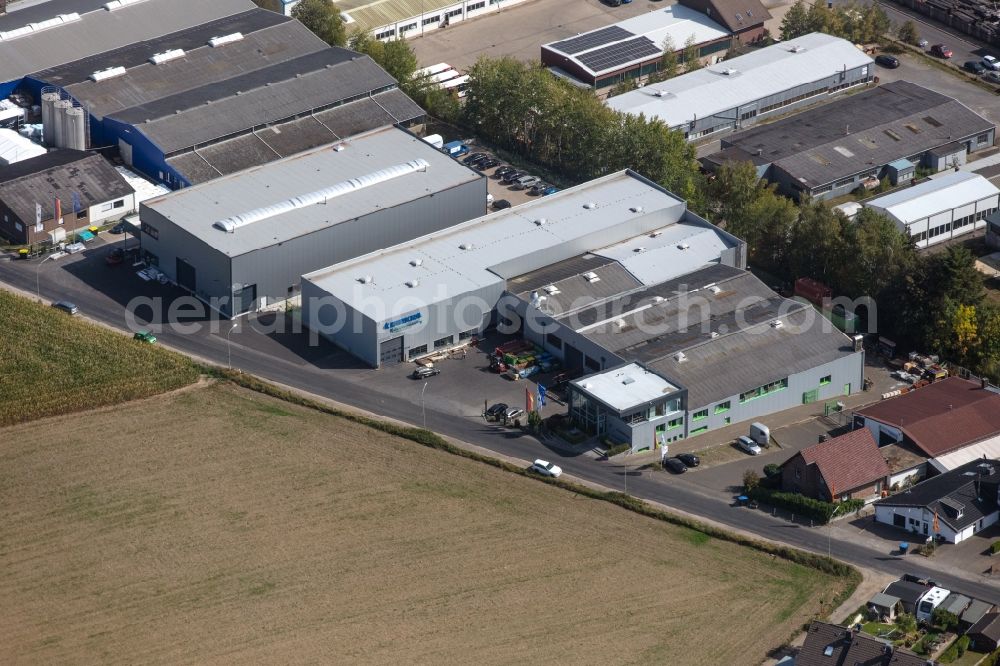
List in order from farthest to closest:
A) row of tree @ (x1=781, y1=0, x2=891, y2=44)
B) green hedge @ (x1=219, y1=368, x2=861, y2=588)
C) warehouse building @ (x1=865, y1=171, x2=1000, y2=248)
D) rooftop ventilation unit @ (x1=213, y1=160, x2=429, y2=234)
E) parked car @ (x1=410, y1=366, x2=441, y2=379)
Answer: row of tree @ (x1=781, y1=0, x2=891, y2=44) → warehouse building @ (x1=865, y1=171, x2=1000, y2=248) → rooftop ventilation unit @ (x1=213, y1=160, x2=429, y2=234) → parked car @ (x1=410, y1=366, x2=441, y2=379) → green hedge @ (x1=219, y1=368, x2=861, y2=588)

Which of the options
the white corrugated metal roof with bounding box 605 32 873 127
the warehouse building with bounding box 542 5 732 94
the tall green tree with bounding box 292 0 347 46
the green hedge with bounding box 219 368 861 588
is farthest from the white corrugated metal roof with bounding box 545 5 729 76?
the green hedge with bounding box 219 368 861 588

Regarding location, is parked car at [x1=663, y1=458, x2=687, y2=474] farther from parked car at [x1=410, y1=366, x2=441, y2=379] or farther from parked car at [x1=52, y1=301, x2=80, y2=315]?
parked car at [x1=52, y1=301, x2=80, y2=315]

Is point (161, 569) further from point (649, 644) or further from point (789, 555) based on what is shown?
point (789, 555)

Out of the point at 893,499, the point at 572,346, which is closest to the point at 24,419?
the point at 572,346

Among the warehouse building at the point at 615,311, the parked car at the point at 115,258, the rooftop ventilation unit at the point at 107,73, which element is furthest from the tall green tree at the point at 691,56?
the parked car at the point at 115,258

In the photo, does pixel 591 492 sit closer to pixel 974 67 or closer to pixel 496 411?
pixel 496 411

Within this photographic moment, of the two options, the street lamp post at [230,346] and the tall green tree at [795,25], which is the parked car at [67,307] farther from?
the tall green tree at [795,25]

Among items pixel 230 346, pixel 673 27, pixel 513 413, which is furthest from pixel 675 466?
pixel 673 27
